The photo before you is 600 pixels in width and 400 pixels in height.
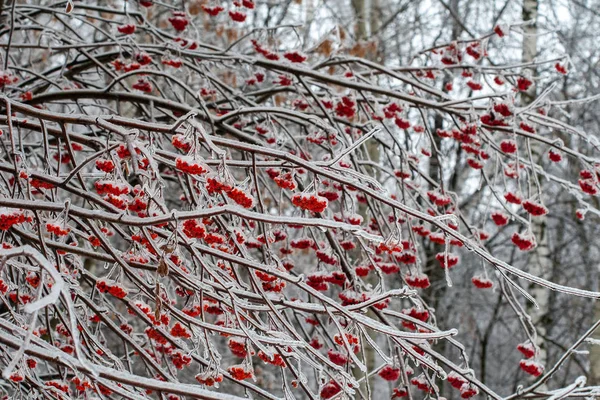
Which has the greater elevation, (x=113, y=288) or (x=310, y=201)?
(x=310, y=201)

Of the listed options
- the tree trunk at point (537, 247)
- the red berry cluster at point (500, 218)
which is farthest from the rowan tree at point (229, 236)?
the tree trunk at point (537, 247)

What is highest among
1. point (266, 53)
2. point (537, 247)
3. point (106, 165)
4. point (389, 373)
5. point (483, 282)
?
point (266, 53)

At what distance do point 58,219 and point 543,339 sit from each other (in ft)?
24.5

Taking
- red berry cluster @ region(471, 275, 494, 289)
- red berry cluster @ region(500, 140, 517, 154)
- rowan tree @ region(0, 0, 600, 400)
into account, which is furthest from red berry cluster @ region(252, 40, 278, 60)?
red berry cluster @ region(471, 275, 494, 289)

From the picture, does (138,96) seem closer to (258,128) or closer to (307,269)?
(258,128)

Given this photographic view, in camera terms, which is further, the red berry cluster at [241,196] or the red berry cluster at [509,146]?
the red berry cluster at [509,146]

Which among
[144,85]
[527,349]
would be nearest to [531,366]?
[527,349]

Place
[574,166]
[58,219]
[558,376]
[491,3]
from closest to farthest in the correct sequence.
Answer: [58,219] < [574,166] < [491,3] < [558,376]

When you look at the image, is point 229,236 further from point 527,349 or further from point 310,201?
point 527,349

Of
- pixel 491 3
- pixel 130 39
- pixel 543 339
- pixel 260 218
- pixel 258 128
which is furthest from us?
pixel 491 3

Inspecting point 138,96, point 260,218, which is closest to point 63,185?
point 260,218

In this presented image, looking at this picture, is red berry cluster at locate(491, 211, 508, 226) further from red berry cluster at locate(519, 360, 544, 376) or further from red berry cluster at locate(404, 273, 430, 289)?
red berry cluster at locate(519, 360, 544, 376)

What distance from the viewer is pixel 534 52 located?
9.10 metres

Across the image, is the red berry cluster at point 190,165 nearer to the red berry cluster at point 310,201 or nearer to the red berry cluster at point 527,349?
the red berry cluster at point 310,201
